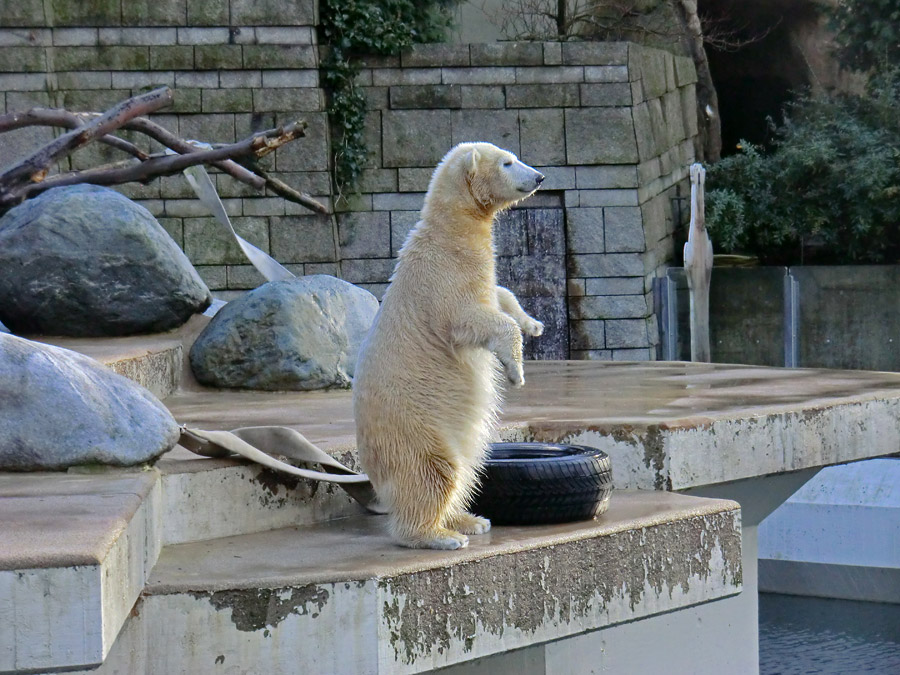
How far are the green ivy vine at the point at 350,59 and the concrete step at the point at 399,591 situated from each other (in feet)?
26.8

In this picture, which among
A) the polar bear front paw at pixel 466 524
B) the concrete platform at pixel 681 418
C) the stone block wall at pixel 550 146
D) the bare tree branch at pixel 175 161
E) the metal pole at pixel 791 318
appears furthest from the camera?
the metal pole at pixel 791 318

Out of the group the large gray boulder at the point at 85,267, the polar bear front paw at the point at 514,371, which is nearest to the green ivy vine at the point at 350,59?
the large gray boulder at the point at 85,267

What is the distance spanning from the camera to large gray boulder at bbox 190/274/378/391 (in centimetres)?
601

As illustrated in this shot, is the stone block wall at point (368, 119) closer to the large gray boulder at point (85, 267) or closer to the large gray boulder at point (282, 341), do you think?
the large gray boulder at point (85, 267)

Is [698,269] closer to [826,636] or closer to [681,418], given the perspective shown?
[826,636]

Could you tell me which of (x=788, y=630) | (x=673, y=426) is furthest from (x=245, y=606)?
(x=788, y=630)

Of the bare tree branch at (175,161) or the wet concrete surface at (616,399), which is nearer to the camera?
the wet concrete surface at (616,399)

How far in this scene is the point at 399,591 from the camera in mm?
3035

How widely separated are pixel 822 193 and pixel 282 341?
8.80m

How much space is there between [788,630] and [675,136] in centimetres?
707

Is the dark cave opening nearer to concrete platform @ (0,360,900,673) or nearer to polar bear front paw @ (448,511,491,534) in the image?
concrete platform @ (0,360,900,673)

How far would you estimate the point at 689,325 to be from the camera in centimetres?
1259

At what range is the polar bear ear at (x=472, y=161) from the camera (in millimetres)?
3439

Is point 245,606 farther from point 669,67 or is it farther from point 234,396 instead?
point 669,67
